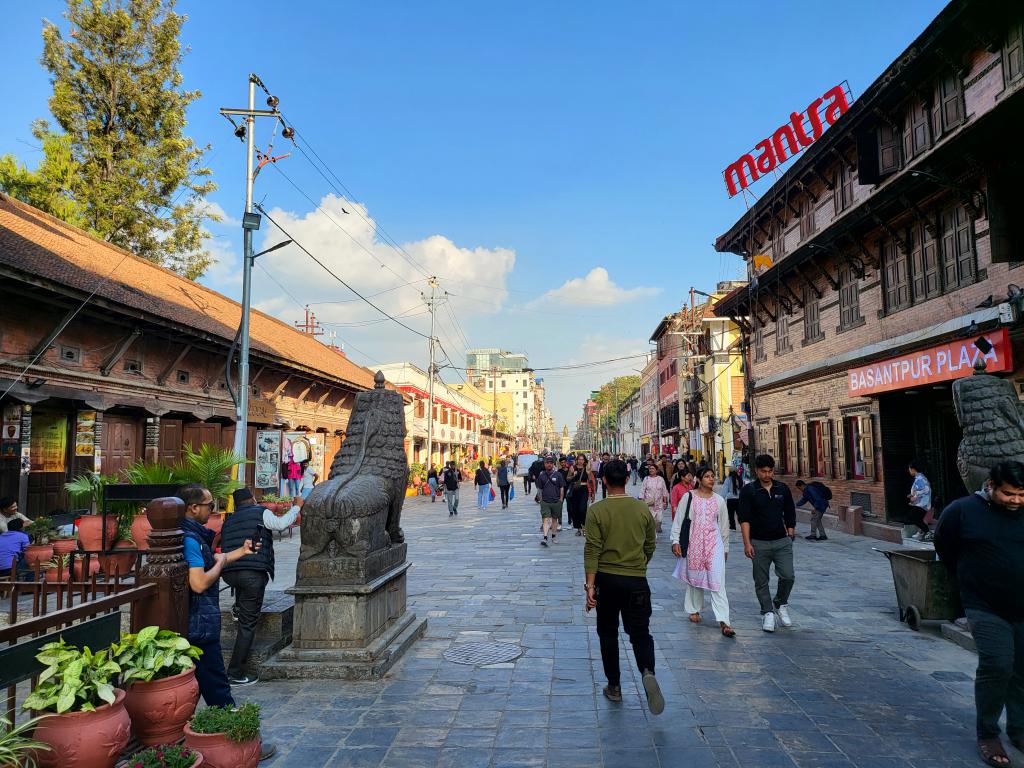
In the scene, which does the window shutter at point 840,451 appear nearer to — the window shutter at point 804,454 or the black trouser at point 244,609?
the window shutter at point 804,454

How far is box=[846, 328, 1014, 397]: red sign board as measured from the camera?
→ 1078 cm

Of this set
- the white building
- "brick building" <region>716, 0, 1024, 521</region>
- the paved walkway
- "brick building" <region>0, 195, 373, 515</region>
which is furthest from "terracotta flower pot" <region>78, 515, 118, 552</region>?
the white building

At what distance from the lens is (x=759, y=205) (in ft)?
74.6

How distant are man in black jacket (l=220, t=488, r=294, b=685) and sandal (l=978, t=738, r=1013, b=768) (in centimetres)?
511

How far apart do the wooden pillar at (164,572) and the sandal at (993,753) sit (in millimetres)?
4765

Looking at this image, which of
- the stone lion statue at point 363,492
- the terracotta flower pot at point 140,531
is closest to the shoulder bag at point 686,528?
the stone lion statue at point 363,492

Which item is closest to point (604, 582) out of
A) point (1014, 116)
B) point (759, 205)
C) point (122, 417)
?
point (1014, 116)

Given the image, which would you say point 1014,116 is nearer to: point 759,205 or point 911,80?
point 911,80

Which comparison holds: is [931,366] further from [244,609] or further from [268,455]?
[268,455]

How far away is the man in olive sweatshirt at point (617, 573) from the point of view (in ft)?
16.3

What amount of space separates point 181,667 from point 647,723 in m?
3.09

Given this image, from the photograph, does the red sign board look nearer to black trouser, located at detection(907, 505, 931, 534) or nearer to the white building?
black trouser, located at detection(907, 505, 931, 534)

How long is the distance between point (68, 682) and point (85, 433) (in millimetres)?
12065

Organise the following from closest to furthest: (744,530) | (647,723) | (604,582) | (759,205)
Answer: (647,723) < (604,582) < (744,530) < (759,205)
